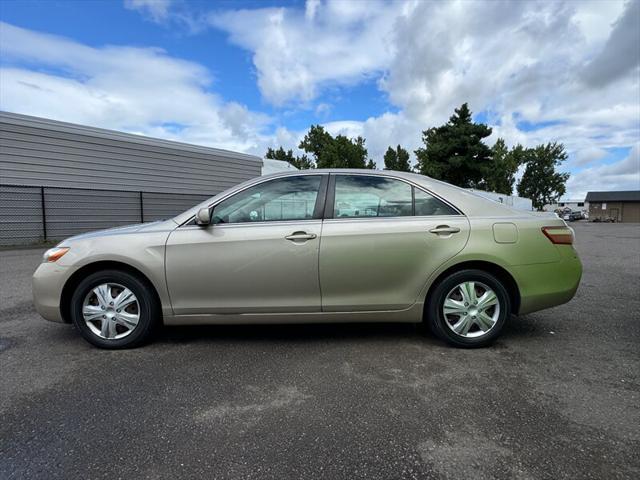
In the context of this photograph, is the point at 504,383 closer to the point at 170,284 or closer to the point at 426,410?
the point at 426,410

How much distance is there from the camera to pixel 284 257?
10.6 ft

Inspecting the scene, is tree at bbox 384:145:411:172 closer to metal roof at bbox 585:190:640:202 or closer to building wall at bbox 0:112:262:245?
metal roof at bbox 585:190:640:202

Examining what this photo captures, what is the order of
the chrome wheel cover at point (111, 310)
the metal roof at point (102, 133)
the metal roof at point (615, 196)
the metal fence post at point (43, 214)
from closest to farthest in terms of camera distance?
the chrome wheel cover at point (111, 310) → the metal roof at point (102, 133) → the metal fence post at point (43, 214) → the metal roof at point (615, 196)

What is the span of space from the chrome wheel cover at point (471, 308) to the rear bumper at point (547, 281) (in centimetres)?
27

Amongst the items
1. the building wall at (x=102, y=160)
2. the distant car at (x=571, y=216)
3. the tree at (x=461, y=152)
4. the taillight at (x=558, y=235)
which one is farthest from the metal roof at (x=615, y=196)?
the taillight at (x=558, y=235)

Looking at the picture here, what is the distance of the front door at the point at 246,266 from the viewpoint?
324 centimetres

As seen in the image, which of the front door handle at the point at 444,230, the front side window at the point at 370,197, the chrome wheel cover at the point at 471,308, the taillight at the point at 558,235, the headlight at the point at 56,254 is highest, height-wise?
the front side window at the point at 370,197

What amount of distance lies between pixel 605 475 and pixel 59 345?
13.5 feet

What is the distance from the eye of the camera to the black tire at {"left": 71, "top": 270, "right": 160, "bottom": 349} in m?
3.32

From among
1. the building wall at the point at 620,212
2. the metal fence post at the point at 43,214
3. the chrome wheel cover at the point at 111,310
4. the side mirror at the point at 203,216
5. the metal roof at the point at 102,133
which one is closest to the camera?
the side mirror at the point at 203,216

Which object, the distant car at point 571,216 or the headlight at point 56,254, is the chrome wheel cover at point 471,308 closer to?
the headlight at point 56,254

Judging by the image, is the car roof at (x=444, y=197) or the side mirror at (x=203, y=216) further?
the car roof at (x=444, y=197)

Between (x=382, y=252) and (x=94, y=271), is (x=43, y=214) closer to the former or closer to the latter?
(x=94, y=271)

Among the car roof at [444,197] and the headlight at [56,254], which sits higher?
the car roof at [444,197]
